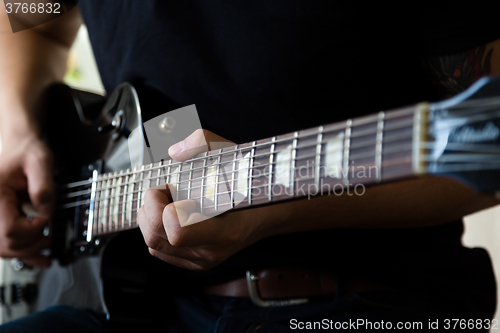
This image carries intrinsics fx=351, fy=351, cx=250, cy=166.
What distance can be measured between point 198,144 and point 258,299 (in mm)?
308

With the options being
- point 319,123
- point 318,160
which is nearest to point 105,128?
point 319,123

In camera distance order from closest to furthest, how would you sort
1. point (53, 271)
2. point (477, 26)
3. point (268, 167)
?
1. point (268, 167)
2. point (477, 26)
3. point (53, 271)

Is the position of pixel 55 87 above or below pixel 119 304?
above

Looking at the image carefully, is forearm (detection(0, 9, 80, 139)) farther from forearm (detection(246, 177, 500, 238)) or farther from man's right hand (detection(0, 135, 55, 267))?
forearm (detection(246, 177, 500, 238))

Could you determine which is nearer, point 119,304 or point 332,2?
point 332,2

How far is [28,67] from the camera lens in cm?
96

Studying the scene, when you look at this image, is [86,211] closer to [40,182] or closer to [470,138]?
[40,182]

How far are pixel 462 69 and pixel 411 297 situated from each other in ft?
1.23

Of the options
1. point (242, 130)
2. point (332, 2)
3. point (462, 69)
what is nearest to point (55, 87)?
point (242, 130)

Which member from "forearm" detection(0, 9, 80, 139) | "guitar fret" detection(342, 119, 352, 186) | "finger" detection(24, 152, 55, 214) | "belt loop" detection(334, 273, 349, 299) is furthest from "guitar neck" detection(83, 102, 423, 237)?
"forearm" detection(0, 9, 80, 139)

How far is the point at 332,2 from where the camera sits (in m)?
0.58

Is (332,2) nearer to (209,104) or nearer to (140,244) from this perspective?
(209,104)

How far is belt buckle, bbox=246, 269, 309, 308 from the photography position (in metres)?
0.60

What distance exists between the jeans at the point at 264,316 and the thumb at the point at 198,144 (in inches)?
12.2
